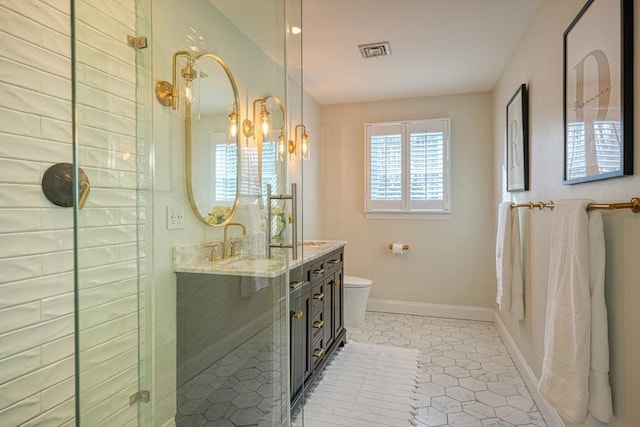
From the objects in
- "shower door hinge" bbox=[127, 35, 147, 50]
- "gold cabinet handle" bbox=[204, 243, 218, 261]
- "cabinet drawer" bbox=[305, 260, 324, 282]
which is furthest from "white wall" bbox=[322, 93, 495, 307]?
"shower door hinge" bbox=[127, 35, 147, 50]

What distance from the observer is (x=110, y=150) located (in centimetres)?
150

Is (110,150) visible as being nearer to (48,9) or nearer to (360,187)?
(48,9)

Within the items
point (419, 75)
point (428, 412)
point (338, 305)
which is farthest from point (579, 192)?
point (419, 75)

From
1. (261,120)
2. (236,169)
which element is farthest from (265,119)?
(236,169)

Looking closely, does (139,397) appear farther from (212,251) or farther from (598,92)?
(598,92)

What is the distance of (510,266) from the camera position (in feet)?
8.16

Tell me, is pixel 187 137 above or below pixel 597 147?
above

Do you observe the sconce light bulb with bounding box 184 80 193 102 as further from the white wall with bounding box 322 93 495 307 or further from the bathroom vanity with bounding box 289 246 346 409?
the white wall with bounding box 322 93 495 307

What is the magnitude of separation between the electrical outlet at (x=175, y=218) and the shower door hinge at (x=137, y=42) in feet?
2.54

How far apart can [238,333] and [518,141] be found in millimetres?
2352

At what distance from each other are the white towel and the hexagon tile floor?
54cm

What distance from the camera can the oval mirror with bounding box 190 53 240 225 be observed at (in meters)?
1.88

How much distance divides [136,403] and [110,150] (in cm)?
117

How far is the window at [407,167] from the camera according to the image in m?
3.83
